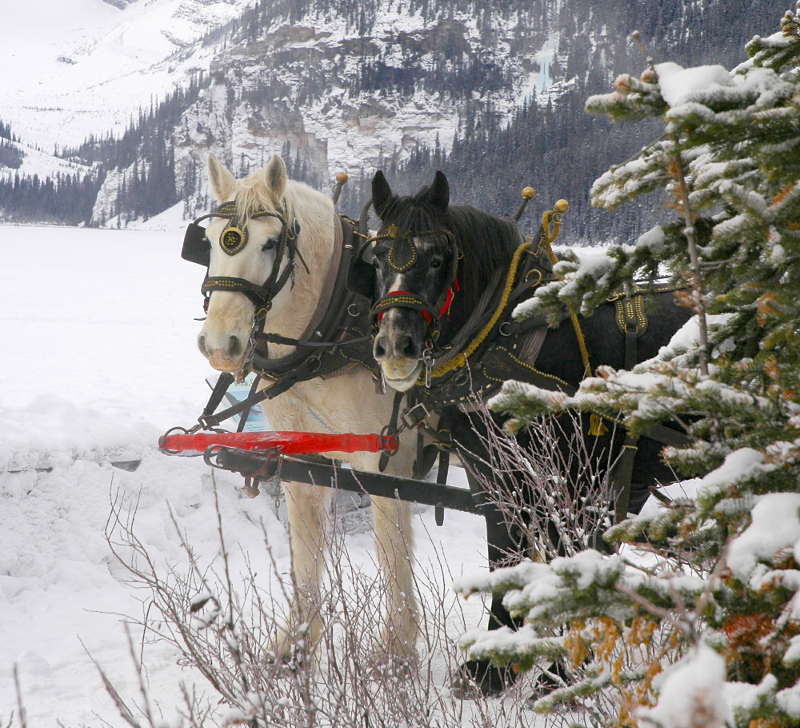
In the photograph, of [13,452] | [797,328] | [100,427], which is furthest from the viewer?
[100,427]

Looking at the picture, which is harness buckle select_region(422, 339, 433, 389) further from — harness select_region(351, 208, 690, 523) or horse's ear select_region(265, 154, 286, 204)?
horse's ear select_region(265, 154, 286, 204)

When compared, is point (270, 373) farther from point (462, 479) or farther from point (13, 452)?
point (462, 479)

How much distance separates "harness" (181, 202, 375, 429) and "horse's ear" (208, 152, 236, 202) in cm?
12

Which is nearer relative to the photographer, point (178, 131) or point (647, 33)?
point (647, 33)

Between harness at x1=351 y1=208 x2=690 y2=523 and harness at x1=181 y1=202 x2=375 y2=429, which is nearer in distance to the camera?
harness at x1=351 y1=208 x2=690 y2=523

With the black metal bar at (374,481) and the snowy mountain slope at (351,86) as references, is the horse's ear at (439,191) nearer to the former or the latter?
the black metal bar at (374,481)

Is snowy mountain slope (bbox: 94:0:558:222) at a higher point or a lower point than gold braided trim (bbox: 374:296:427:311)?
higher

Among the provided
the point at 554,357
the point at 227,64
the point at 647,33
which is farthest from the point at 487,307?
the point at 227,64

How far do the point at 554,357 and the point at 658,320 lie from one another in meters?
0.40

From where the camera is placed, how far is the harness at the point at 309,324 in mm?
2330

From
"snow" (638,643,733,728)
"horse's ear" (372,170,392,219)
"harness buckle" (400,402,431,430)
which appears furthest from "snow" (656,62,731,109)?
"harness buckle" (400,402,431,430)

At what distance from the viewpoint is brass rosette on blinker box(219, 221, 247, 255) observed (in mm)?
2316

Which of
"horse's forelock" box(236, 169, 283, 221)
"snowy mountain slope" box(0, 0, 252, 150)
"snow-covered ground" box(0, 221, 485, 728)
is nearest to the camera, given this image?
"horse's forelock" box(236, 169, 283, 221)

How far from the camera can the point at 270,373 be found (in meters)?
2.54
